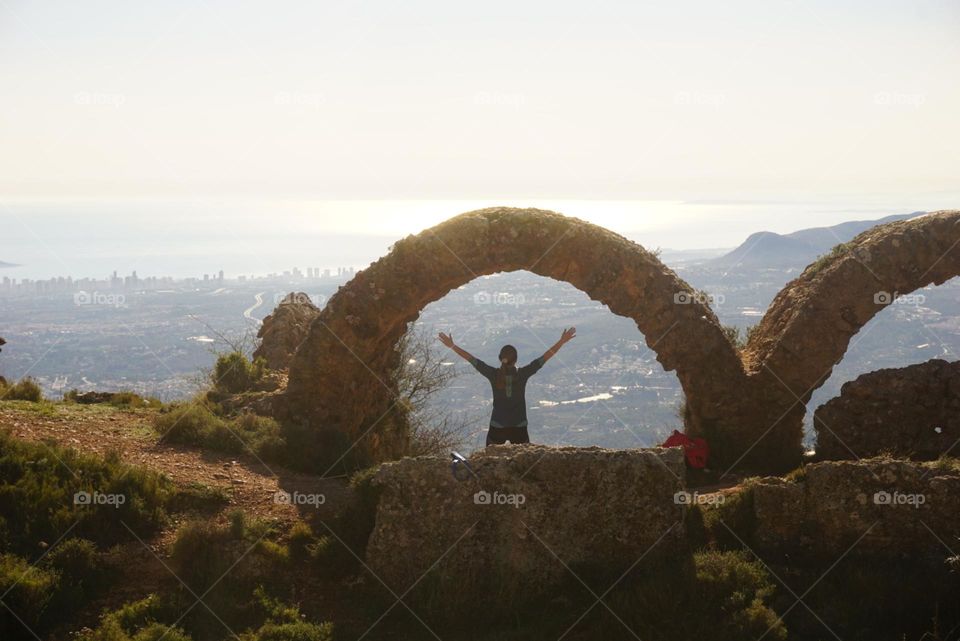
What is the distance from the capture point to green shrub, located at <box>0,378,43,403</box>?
50.9ft

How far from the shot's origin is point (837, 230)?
339ft

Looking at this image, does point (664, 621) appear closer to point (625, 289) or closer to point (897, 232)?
point (625, 289)

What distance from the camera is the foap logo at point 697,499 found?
9.19 m

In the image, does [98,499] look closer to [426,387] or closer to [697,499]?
[697,499]

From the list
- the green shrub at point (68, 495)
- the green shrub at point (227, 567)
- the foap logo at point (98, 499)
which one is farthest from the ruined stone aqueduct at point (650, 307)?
the green shrub at point (227, 567)

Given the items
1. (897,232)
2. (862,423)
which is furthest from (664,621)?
(897,232)

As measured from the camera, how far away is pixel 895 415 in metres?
12.8

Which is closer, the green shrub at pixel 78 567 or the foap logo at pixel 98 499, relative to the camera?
the green shrub at pixel 78 567

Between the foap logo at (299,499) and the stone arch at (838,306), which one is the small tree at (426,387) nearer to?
the stone arch at (838,306)

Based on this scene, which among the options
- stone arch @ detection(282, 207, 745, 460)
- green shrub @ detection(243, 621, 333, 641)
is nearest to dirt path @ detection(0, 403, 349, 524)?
stone arch @ detection(282, 207, 745, 460)

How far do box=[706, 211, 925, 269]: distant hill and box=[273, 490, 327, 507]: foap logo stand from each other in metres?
76.5

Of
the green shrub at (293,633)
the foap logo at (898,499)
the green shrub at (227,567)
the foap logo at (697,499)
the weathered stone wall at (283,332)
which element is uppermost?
the weathered stone wall at (283,332)

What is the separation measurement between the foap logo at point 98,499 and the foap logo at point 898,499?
7895mm

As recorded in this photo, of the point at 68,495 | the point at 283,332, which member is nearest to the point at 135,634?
the point at 68,495
